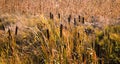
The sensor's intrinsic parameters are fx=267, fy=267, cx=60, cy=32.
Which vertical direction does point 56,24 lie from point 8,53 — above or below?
above

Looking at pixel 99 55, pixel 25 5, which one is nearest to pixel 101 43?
pixel 99 55

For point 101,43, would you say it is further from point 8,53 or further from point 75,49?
point 8,53

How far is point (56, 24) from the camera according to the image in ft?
16.3

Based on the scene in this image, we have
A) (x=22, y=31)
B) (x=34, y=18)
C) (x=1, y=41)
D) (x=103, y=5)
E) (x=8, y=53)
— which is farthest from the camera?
(x=103, y=5)

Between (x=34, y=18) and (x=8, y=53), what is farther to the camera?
(x=34, y=18)

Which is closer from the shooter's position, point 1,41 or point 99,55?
point 99,55

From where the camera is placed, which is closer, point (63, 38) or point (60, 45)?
point (60, 45)

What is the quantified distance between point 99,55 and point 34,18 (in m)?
1.98

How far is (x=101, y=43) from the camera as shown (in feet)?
14.1

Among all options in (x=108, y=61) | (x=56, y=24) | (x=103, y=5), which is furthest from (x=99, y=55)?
(x=103, y=5)

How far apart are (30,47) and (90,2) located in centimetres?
312

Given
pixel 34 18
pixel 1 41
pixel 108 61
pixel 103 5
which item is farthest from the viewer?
pixel 103 5

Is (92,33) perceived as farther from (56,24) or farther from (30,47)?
(30,47)

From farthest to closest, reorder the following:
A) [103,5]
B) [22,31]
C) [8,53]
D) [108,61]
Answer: [103,5] < [22,31] < [8,53] < [108,61]
